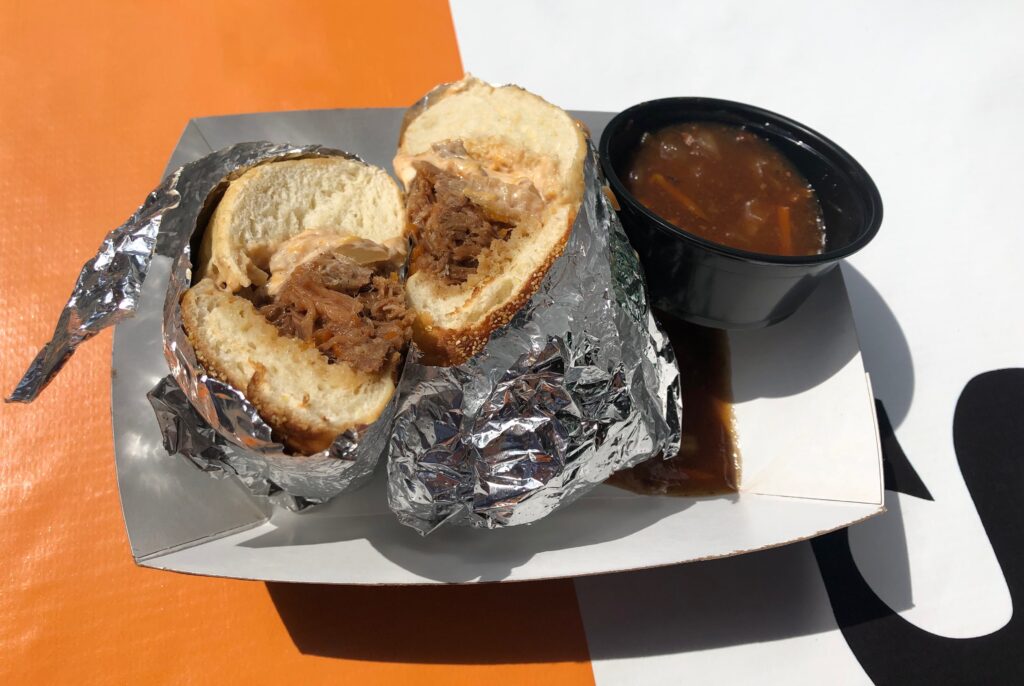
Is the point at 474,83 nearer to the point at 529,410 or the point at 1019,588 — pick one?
the point at 529,410

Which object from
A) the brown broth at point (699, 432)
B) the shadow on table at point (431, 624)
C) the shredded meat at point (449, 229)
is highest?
the shredded meat at point (449, 229)

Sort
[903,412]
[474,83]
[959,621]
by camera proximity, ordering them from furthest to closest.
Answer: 1. [903,412]
2. [474,83]
3. [959,621]

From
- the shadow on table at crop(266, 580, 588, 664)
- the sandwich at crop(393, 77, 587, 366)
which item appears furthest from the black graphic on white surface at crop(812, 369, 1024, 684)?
the sandwich at crop(393, 77, 587, 366)

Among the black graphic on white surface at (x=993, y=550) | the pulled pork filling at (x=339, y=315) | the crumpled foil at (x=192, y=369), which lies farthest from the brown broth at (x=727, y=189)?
the crumpled foil at (x=192, y=369)

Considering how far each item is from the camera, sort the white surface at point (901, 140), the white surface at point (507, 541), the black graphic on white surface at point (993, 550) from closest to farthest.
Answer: the white surface at point (507, 541)
the black graphic on white surface at point (993, 550)
the white surface at point (901, 140)

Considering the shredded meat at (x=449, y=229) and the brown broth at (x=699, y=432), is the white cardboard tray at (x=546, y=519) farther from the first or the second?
the shredded meat at (x=449, y=229)

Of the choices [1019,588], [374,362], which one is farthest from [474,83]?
[1019,588]

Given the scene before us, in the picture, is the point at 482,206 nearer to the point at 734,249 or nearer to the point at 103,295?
the point at 734,249
